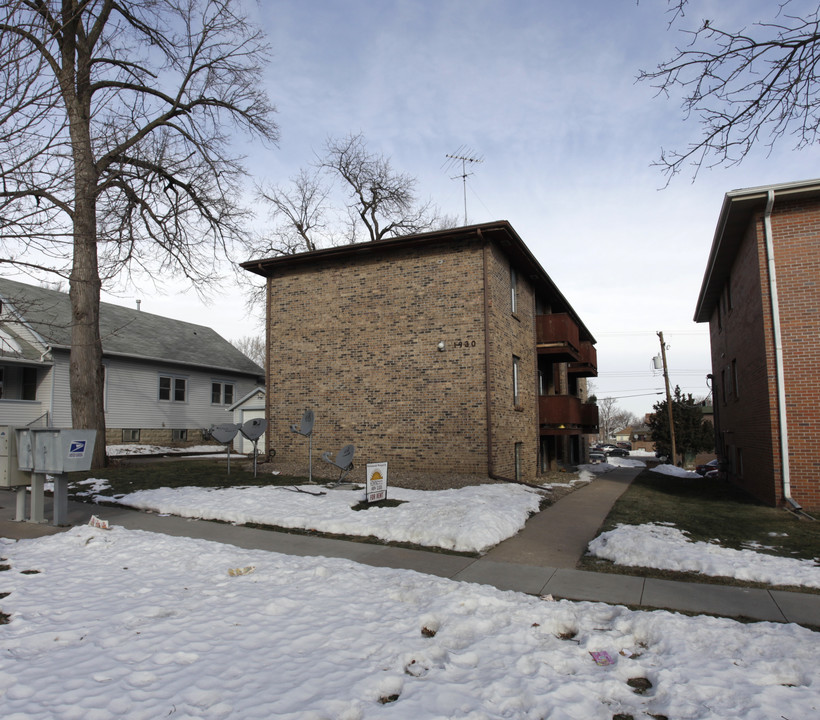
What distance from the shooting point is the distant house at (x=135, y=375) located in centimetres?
2270

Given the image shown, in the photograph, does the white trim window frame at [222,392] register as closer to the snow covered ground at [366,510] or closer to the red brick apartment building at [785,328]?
the snow covered ground at [366,510]

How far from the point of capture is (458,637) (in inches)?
180

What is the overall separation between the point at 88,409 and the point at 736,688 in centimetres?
1646

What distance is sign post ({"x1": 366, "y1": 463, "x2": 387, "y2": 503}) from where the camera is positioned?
1048 cm

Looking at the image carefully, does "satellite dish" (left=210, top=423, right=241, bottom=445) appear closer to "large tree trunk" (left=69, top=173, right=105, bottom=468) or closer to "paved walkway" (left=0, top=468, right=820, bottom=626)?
"paved walkway" (left=0, top=468, right=820, bottom=626)

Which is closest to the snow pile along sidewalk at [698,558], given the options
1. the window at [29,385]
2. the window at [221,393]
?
the window at [29,385]

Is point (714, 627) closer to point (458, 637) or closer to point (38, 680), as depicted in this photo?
point (458, 637)

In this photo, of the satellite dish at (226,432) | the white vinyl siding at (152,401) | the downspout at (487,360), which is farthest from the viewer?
the white vinyl siding at (152,401)

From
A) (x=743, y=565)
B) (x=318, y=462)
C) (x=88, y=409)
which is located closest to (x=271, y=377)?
(x=318, y=462)

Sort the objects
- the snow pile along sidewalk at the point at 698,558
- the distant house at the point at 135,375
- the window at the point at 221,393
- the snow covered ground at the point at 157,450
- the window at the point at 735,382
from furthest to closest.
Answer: the window at the point at 221,393 < the snow covered ground at the point at 157,450 < the distant house at the point at 135,375 < the window at the point at 735,382 < the snow pile along sidewalk at the point at 698,558

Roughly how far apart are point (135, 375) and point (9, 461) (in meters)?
19.5

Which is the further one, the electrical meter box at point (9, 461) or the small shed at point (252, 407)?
the small shed at point (252, 407)

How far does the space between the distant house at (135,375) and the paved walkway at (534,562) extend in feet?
41.8

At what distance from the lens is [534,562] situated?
7340 millimetres
